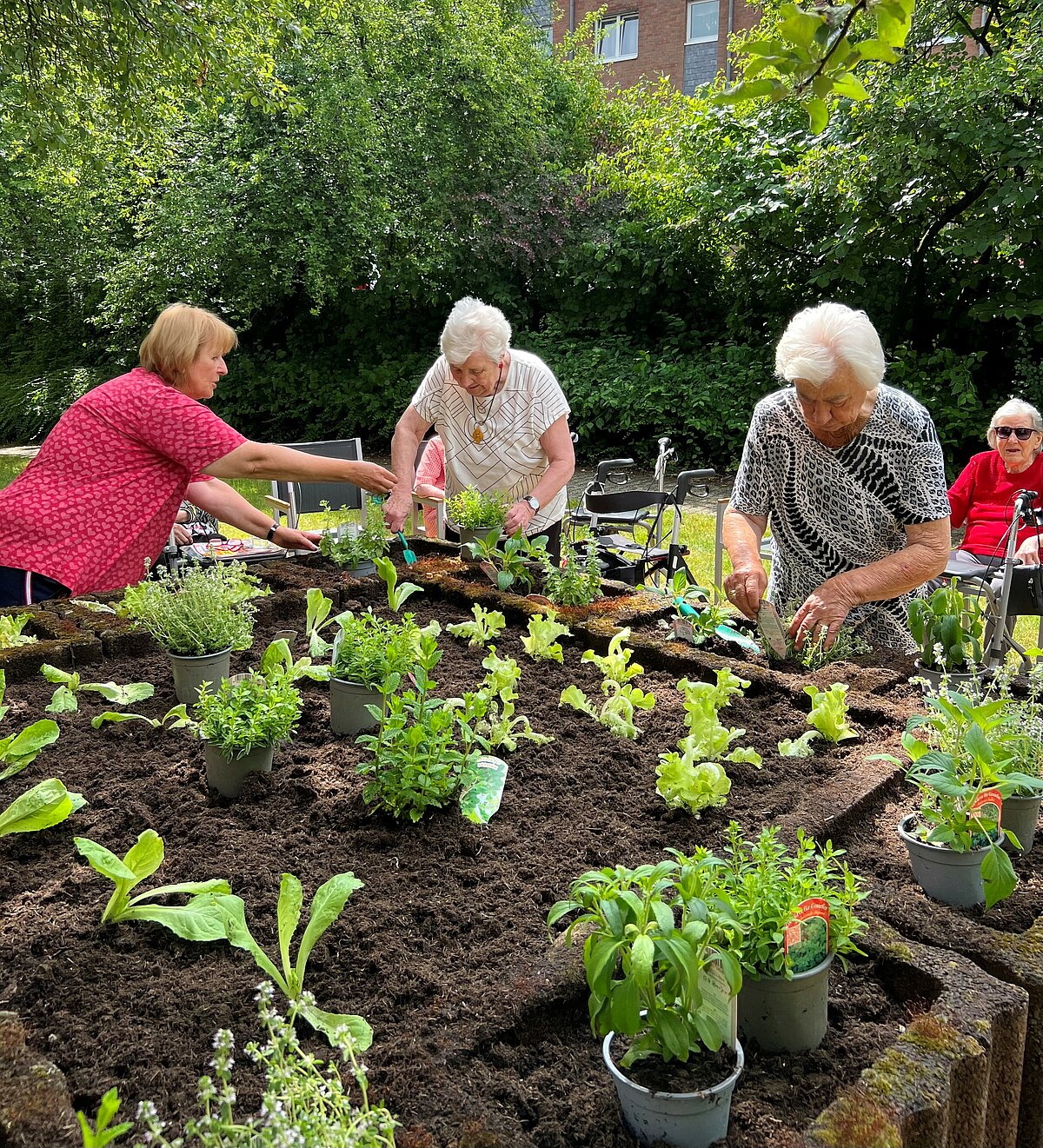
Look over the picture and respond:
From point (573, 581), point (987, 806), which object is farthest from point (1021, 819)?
point (573, 581)

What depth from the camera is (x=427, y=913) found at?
1.68 meters

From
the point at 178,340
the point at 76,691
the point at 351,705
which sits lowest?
the point at 76,691

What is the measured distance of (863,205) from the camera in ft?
31.5

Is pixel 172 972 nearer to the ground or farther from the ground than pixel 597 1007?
nearer to the ground

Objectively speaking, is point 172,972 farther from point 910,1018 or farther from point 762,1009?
point 910,1018

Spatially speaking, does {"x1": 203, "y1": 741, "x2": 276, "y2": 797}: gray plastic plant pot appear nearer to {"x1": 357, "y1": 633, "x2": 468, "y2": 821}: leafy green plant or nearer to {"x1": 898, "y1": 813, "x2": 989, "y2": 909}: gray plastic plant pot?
{"x1": 357, "y1": 633, "x2": 468, "y2": 821}: leafy green plant

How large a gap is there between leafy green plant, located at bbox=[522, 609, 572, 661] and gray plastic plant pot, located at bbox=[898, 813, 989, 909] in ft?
4.39

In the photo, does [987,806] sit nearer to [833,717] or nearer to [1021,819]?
[1021,819]

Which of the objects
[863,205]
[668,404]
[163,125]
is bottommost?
[668,404]

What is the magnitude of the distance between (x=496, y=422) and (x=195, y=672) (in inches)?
80.8

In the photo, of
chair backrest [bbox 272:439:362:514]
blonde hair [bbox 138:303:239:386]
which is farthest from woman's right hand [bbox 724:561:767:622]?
chair backrest [bbox 272:439:362:514]

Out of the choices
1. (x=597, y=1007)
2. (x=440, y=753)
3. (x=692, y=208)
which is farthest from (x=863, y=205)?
(x=597, y=1007)

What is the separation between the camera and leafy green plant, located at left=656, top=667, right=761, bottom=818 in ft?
6.40

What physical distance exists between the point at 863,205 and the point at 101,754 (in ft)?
31.0
